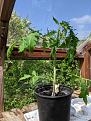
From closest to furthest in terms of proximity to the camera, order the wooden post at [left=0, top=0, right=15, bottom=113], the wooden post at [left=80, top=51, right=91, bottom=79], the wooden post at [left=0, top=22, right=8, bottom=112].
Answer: the wooden post at [left=0, top=0, right=15, bottom=113] → the wooden post at [left=0, top=22, right=8, bottom=112] → the wooden post at [left=80, top=51, right=91, bottom=79]

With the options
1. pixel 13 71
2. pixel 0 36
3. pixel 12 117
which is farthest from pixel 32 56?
pixel 12 117

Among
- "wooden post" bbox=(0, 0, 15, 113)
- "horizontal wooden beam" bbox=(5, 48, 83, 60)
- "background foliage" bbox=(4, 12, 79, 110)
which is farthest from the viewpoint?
"background foliage" bbox=(4, 12, 79, 110)

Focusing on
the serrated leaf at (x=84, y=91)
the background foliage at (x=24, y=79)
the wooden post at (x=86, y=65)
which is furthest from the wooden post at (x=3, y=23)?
the wooden post at (x=86, y=65)

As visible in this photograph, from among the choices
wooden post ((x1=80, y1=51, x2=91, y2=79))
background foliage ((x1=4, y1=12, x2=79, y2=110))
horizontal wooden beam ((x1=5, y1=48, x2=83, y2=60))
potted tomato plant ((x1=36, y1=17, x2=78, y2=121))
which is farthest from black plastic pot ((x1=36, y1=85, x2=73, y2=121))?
wooden post ((x1=80, y1=51, x2=91, y2=79))

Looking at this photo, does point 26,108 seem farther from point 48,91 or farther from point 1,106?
point 48,91

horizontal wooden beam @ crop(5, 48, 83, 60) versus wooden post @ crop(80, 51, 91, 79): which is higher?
horizontal wooden beam @ crop(5, 48, 83, 60)

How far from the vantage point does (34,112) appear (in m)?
2.60

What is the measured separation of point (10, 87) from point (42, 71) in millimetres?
602

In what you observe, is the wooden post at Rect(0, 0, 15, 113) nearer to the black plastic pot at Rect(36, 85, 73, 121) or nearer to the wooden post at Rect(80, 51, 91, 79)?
the black plastic pot at Rect(36, 85, 73, 121)

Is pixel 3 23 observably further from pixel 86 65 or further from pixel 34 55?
pixel 86 65

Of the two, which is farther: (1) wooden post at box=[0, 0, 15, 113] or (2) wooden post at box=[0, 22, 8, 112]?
(2) wooden post at box=[0, 22, 8, 112]

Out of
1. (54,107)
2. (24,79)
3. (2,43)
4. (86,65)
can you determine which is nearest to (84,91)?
(54,107)

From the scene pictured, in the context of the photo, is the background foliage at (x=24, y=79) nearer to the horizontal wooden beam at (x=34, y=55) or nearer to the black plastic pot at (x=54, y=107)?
the horizontal wooden beam at (x=34, y=55)

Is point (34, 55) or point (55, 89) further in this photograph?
point (34, 55)
